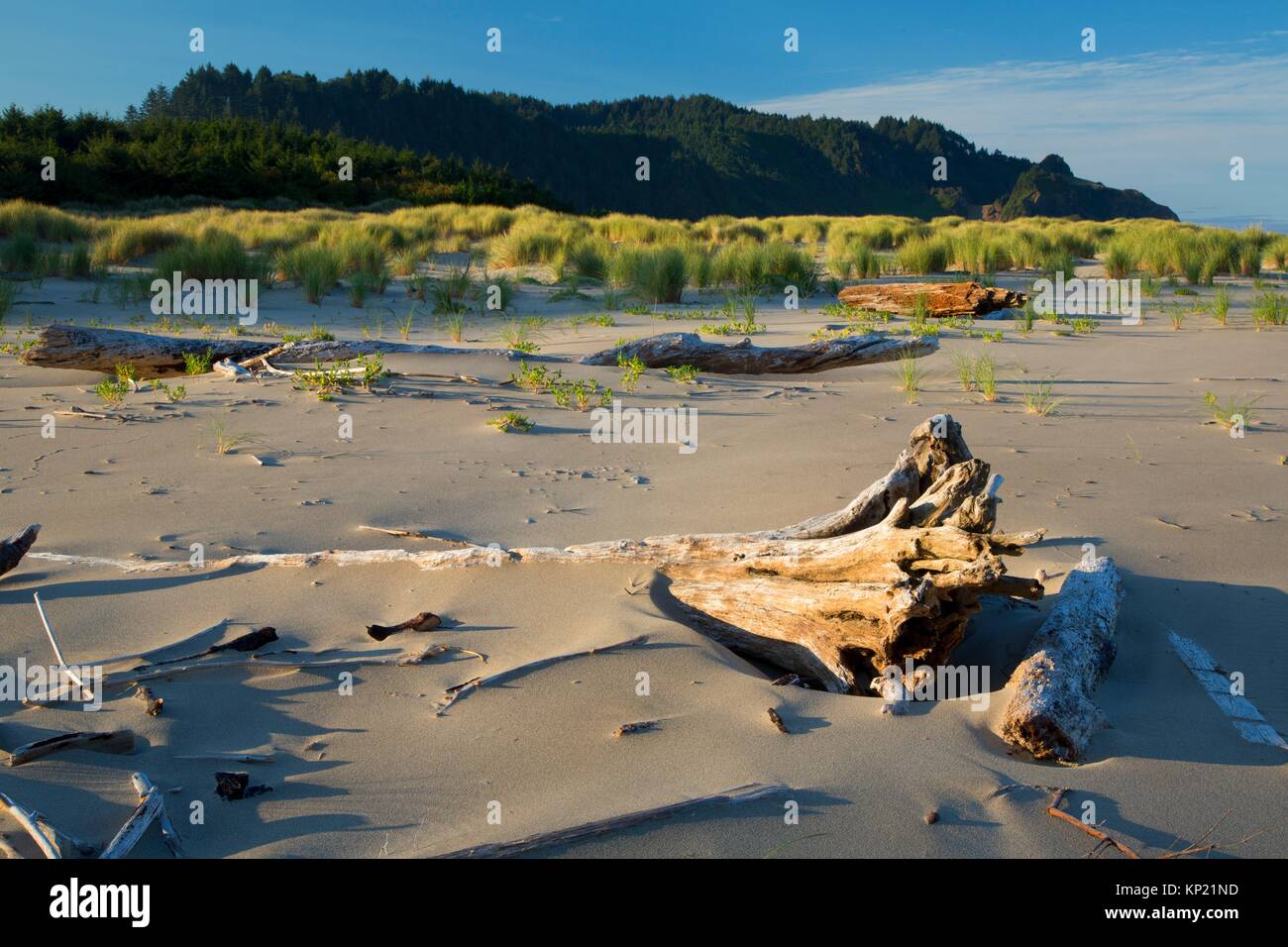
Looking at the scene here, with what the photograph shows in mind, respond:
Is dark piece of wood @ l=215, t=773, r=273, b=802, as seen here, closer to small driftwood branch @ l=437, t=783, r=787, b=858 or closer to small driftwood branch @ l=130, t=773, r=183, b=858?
small driftwood branch @ l=130, t=773, r=183, b=858

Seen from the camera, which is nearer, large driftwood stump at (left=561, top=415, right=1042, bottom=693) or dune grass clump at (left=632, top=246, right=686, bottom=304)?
large driftwood stump at (left=561, top=415, right=1042, bottom=693)

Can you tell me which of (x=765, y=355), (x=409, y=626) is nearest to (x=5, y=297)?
(x=765, y=355)

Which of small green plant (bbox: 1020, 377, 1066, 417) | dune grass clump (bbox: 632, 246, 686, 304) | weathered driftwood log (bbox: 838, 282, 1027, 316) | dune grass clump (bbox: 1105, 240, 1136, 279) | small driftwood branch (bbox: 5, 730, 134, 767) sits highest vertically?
dune grass clump (bbox: 1105, 240, 1136, 279)

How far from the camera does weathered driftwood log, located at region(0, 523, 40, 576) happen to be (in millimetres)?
3553

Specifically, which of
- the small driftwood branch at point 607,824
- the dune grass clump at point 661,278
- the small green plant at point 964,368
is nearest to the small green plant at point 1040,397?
the small green plant at point 964,368

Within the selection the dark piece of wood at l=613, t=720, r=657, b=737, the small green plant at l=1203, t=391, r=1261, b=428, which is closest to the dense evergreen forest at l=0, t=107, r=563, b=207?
the small green plant at l=1203, t=391, r=1261, b=428

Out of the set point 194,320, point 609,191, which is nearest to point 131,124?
point 194,320

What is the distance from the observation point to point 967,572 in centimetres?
262

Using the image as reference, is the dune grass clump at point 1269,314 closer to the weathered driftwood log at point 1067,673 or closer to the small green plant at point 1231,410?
the small green plant at point 1231,410

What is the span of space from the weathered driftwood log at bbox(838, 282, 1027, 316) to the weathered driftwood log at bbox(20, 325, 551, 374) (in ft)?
15.7

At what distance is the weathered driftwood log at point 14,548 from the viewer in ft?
11.7

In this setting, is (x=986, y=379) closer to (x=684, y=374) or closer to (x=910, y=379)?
(x=910, y=379)
